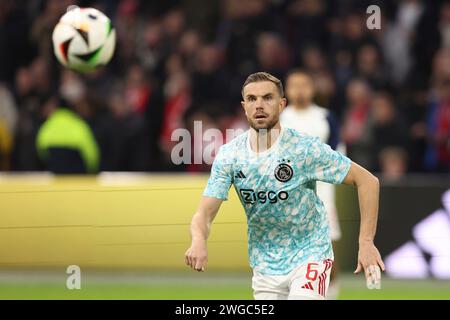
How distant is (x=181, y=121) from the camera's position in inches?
638

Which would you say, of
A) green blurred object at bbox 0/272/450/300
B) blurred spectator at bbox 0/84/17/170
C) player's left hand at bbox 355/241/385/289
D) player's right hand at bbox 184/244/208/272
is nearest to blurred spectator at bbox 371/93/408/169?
green blurred object at bbox 0/272/450/300

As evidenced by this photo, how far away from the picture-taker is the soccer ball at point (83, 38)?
11.7 meters

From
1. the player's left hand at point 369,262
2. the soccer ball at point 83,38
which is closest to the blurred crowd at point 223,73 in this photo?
the soccer ball at point 83,38

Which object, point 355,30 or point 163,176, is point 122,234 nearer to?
point 163,176

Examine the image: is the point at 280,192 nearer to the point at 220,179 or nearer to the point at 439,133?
the point at 220,179

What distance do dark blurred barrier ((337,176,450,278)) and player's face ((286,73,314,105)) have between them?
2086 mm

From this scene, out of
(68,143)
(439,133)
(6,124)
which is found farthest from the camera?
(6,124)

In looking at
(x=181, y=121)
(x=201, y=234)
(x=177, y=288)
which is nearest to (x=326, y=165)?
(x=201, y=234)

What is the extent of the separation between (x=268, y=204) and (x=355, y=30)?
30.7 ft

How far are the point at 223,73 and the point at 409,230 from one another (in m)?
4.34

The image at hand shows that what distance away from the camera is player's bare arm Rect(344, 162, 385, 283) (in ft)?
24.5

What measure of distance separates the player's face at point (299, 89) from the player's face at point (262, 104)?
3.37 metres
